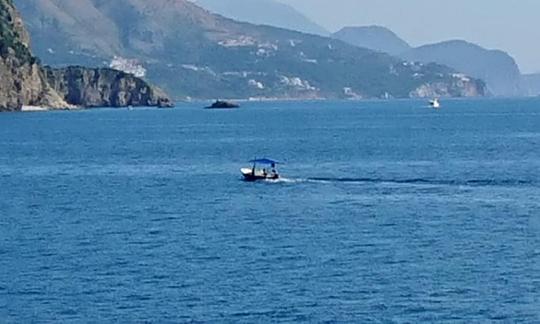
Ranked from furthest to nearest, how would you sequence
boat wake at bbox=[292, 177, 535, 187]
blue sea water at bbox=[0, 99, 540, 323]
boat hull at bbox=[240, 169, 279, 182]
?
boat hull at bbox=[240, 169, 279, 182]
boat wake at bbox=[292, 177, 535, 187]
blue sea water at bbox=[0, 99, 540, 323]

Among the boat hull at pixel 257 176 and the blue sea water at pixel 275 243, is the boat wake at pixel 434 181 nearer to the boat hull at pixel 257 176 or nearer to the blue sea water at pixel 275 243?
the blue sea water at pixel 275 243

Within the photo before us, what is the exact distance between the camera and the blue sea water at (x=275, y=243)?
62.1 m

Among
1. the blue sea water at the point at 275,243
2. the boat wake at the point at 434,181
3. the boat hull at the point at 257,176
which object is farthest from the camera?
the boat hull at the point at 257,176

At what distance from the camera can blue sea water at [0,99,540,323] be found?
62.1 meters

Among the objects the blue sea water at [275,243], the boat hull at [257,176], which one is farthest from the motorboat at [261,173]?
the blue sea water at [275,243]

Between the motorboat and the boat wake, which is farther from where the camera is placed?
the motorboat

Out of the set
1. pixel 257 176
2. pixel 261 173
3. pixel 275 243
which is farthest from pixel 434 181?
pixel 275 243

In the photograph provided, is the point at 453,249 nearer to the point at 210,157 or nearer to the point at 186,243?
the point at 186,243

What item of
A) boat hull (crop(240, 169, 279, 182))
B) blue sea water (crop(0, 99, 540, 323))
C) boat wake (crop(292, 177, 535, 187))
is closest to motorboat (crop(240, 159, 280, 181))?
boat hull (crop(240, 169, 279, 182))

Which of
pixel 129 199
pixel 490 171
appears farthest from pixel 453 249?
pixel 490 171

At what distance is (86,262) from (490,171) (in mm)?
61074

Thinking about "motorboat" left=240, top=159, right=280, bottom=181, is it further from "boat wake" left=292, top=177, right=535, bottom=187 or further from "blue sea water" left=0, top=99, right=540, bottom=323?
"boat wake" left=292, top=177, right=535, bottom=187

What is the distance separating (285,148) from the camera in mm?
175750

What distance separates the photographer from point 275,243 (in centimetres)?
7969
